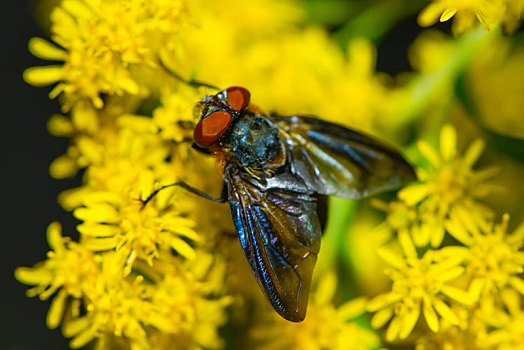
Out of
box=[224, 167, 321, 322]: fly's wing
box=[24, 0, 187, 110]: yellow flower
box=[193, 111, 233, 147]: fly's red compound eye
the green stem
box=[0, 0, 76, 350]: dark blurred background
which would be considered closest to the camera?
box=[224, 167, 321, 322]: fly's wing

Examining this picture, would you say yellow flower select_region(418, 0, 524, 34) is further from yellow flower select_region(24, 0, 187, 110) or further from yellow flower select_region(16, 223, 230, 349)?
yellow flower select_region(16, 223, 230, 349)

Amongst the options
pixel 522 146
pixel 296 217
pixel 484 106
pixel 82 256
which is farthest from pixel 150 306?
pixel 484 106

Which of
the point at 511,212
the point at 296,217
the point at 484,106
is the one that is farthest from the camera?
the point at 484,106

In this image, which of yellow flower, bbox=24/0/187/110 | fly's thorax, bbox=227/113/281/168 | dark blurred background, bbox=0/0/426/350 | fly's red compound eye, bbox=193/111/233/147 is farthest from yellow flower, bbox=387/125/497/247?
dark blurred background, bbox=0/0/426/350

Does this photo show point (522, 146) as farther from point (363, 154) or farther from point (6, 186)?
point (6, 186)

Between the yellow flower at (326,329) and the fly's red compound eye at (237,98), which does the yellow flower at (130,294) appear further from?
the fly's red compound eye at (237,98)

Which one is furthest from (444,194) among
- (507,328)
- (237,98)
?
(237,98)
